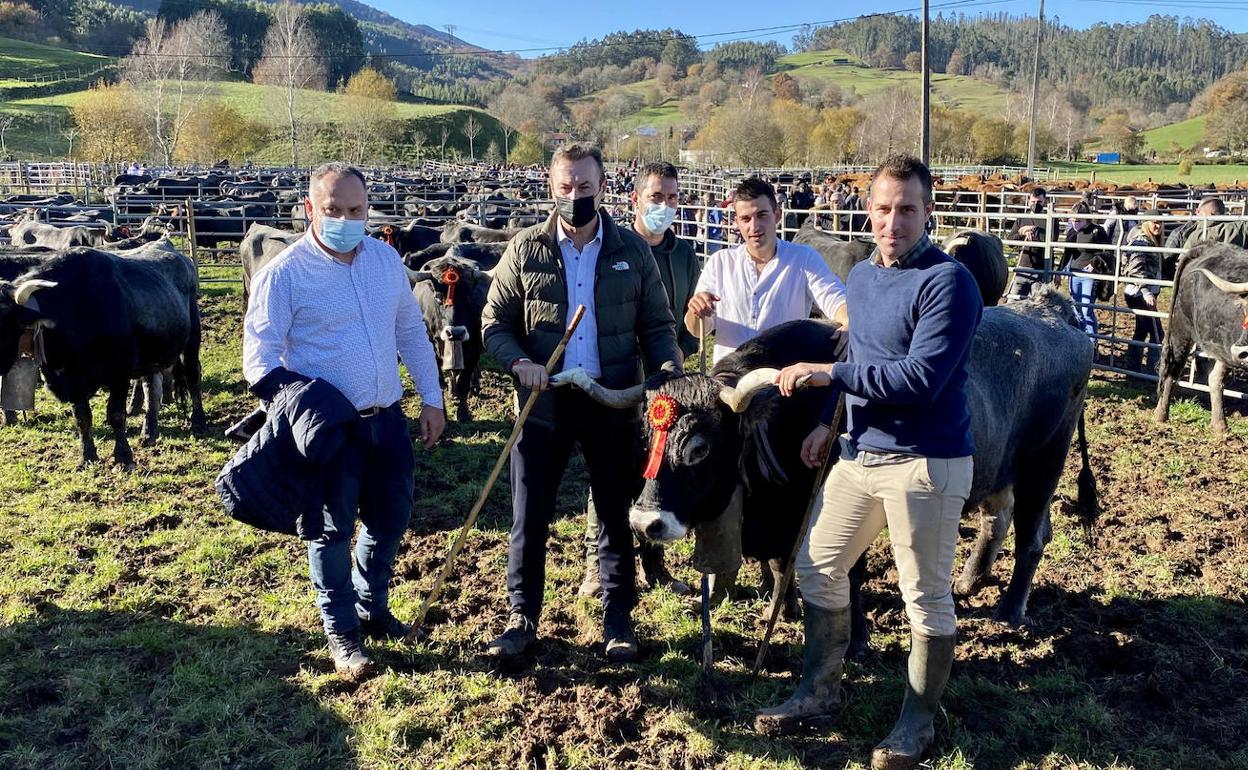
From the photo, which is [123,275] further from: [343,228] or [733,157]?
[733,157]

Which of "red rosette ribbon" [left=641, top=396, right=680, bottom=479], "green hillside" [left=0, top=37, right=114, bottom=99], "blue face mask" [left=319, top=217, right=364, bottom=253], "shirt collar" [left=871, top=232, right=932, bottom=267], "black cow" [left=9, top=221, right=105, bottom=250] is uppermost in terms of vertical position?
"green hillside" [left=0, top=37, right=114, bottom=99]

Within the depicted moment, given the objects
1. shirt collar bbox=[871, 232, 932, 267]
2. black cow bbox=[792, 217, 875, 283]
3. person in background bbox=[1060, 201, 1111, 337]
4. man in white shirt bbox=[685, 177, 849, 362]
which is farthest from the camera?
black cow bbox=[792, 217, 875, 283]

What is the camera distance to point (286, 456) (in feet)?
11.6

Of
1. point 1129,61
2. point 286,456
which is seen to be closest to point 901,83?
point 1129,61

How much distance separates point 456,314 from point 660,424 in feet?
20.1

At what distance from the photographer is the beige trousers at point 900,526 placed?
2973 mm

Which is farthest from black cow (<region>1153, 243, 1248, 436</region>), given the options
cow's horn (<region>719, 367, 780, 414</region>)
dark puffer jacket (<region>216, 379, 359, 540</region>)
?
dark puffer jacket (<region>216, 379, 359, 540</region>)

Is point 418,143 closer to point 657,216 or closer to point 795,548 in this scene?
point 657,216

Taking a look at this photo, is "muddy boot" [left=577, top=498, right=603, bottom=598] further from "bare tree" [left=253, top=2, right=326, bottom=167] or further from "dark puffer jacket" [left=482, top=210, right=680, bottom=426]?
"bare tree" [left=253, top=2, right=326, bottom=167]

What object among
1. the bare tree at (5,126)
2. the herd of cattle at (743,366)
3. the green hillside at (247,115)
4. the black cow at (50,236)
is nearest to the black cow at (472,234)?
the herd of cattle at (743,366)

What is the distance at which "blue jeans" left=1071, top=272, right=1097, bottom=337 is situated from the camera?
10516 mm

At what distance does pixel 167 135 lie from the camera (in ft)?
191

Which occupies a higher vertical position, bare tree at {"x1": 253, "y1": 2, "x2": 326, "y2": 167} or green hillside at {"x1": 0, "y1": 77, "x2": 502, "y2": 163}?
bare tree at {"x1": 253, "y1": 2, "x2": 326, "y2": 167}

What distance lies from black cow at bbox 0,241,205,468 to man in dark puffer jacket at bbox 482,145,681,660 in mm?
4812
